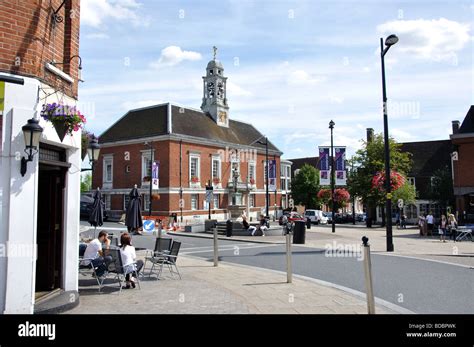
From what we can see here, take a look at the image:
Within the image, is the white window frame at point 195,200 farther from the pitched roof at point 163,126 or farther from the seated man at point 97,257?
the seated man at point 97,257

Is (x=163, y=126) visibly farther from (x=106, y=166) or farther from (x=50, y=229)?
(x=50, y=229)

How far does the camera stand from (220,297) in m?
8.44

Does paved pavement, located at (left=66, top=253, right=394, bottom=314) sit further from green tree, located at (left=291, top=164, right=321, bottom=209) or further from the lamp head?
green tree, located at (left=291, top=164, right=321, bottom=209)

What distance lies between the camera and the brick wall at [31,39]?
7090 mm

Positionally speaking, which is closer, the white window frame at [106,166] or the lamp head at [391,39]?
the lamp head at [391,39]

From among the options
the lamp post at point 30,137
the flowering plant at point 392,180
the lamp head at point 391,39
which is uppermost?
the lamp head at point 391,39

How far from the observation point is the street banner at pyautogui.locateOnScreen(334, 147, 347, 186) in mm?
29577

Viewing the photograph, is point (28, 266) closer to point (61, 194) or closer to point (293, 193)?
point (61, 194)

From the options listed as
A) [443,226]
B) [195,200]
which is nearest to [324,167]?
[443,226]

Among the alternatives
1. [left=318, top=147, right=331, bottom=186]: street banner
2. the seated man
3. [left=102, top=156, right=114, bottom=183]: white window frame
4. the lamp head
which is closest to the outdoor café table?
[left=318, top=147, right=331, bottom=186]: street banner

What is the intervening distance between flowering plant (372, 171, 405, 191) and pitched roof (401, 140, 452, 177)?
26.5 meters

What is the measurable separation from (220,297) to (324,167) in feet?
76.0

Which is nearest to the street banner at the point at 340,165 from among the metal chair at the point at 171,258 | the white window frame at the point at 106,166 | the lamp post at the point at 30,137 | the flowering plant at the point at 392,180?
the flowering plant at the point at 392,180

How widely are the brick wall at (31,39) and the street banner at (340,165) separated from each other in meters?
23.8
